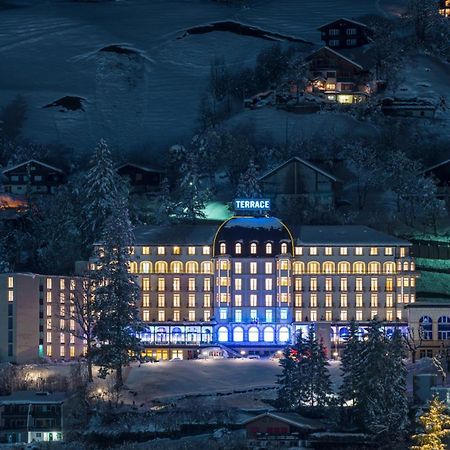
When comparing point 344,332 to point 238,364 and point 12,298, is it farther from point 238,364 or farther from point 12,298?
point 12,298

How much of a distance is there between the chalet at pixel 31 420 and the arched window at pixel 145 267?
98.6 ft

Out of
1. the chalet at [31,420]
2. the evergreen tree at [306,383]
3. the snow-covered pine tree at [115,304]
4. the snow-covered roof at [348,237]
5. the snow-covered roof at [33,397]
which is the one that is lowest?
the chalet at [31,420]

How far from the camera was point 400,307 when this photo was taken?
19612 centimetres

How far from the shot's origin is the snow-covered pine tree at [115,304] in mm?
177875

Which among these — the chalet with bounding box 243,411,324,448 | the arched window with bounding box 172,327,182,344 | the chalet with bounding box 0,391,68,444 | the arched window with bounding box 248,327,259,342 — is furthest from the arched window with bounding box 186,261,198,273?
the chalet with bounding box 243,411,324,448

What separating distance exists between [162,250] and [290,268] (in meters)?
11.5

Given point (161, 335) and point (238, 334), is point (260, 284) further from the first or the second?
point (161, 335)

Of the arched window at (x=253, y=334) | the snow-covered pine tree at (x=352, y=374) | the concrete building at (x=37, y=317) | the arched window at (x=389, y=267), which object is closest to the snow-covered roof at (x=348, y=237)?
the arched window at (x=389, y=267)

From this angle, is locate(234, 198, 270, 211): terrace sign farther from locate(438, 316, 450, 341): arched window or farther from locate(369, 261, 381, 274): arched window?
locate(438, 316, 450, 341): arched window

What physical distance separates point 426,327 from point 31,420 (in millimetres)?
39924

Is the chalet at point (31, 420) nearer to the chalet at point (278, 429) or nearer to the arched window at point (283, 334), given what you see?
the chalet at point (278, 429)

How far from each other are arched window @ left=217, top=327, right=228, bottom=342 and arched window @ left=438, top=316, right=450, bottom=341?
1921 cm

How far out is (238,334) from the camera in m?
197

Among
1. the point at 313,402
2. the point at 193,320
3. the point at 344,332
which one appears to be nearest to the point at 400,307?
the point at 344,332
